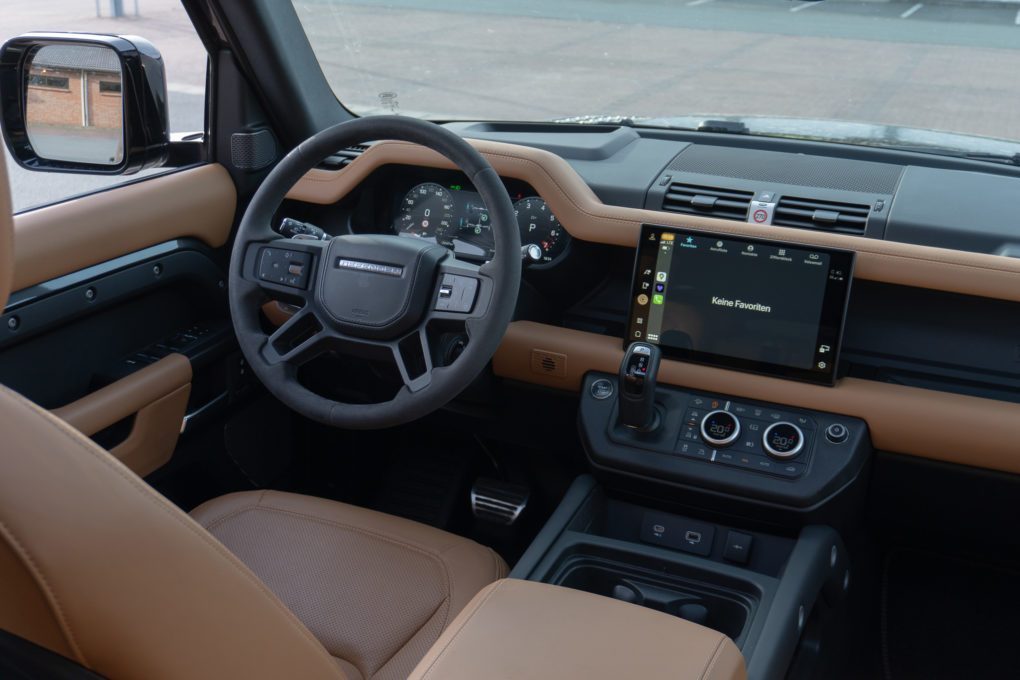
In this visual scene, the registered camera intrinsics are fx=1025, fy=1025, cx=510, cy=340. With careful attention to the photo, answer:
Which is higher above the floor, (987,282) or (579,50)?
(579,50)

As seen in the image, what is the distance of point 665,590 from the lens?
193 centimetres

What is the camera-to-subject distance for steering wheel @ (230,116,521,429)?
181 centimetres

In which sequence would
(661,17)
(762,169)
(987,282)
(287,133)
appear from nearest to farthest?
(987,282)
(762,169)
(287,133)
(661,17)

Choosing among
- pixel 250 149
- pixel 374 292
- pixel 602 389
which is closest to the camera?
pixel 374 292

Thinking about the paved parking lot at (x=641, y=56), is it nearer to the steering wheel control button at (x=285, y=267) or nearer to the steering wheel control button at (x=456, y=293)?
the steering wheel control button at (x=285, y=267)

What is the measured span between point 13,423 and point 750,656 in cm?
128

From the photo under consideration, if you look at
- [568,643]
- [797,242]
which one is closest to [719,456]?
[797,242]

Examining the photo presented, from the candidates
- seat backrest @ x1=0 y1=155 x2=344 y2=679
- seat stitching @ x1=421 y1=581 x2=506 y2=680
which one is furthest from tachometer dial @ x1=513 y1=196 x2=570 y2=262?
seat backrest @ x1=0 y1=155 x2=344 y2=679

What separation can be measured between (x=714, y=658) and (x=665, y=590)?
0.64 metres

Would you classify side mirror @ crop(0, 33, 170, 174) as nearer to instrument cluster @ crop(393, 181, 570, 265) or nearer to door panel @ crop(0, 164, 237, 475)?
door panel @ crop(0, 164, 237, 475)

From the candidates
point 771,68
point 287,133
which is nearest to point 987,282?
point 771,68

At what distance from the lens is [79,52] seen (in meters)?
2.14

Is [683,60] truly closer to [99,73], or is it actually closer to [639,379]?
[639,379]

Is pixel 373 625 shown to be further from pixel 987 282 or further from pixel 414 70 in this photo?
pixel 414 70
